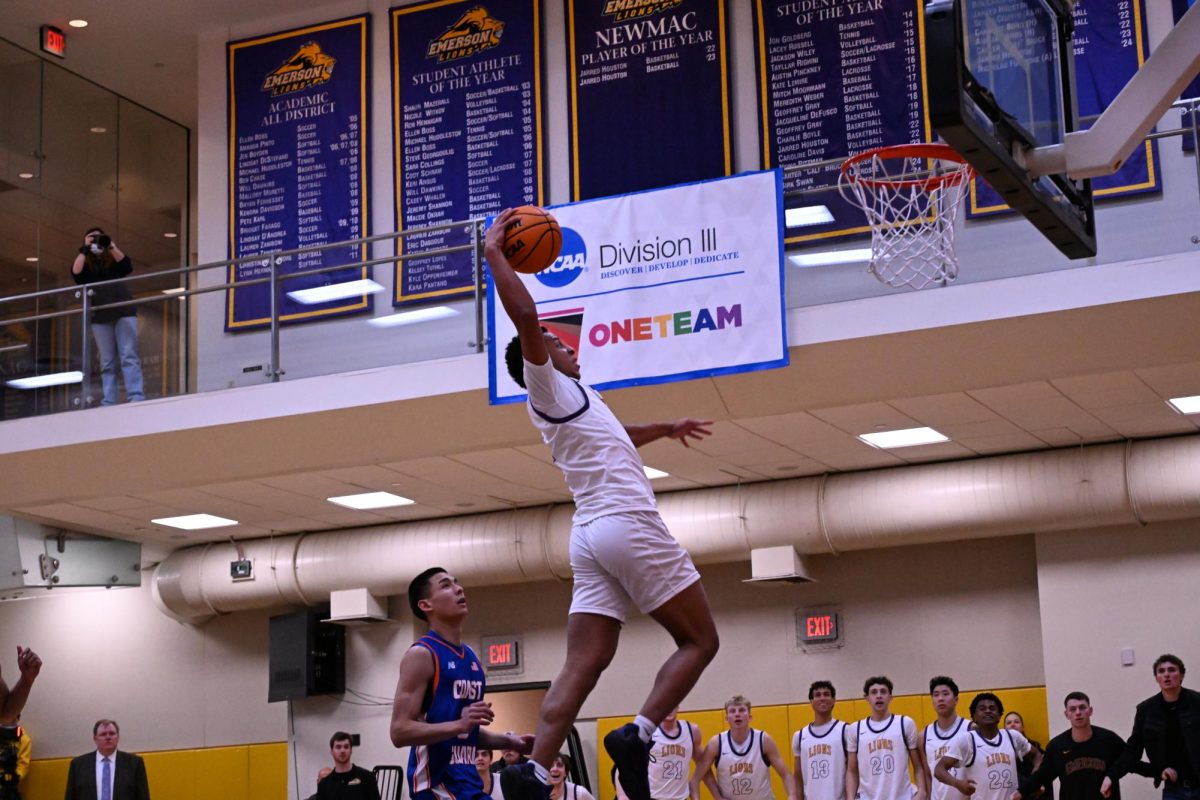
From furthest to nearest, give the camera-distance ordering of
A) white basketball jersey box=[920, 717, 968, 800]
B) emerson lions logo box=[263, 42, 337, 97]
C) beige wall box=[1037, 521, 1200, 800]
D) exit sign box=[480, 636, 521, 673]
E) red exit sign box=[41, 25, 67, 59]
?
exit sign box=[480, 636, 521, 673], red exit sign box=[41, 25, 67, 59], emerson lions logo box=[263, 42, 337, 97], beige wall box=[1037, 521, 1200, 800], white basketball jersey box=[920, 717, 968, 800]

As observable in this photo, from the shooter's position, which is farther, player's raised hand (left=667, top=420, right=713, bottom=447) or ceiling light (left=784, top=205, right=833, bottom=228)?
ceiling light (left=784, top=205, right=833, bottom=228)

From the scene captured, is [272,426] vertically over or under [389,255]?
under

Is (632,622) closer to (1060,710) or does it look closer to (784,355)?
(1060,710)

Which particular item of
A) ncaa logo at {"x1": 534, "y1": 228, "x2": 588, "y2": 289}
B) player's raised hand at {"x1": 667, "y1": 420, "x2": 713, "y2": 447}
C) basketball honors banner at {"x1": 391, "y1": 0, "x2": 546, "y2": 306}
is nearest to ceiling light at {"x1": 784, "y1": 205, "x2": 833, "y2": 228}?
ncaa logo at {"x1": 534, "y1": 228, "x2": 588, "y2": 289}

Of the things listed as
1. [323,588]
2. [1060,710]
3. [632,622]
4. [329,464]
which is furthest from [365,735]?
[1060,710]

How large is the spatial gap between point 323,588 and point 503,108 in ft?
19.3

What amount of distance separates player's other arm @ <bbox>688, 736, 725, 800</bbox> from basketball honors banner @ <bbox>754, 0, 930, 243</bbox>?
17.9 feet

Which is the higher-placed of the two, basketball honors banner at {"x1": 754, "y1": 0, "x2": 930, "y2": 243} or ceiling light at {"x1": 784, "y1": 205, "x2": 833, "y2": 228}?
basketball honors banner at {"x1": 754, "y1": 0, "x2": 930, "y2": 243}

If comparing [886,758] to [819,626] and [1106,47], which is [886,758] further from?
[1106,47]

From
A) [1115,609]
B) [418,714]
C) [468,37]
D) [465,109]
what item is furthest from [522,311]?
[1115,609]

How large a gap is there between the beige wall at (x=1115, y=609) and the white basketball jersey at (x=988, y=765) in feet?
4.91

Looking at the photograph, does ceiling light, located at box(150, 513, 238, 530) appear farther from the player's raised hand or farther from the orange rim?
the player's raised hand

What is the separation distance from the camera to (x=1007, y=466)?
14.8 metres

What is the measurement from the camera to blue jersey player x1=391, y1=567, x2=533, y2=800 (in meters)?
6.39
